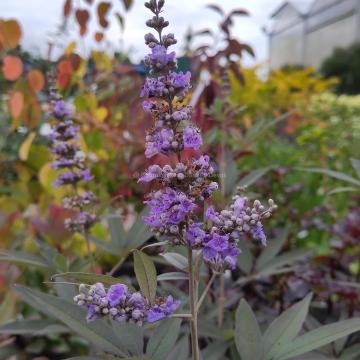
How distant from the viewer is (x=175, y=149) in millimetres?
573

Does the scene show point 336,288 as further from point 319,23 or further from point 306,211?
point 319,23

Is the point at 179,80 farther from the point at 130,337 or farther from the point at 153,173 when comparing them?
the point at 130,337

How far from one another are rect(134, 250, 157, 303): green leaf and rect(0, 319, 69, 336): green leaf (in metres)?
0.42

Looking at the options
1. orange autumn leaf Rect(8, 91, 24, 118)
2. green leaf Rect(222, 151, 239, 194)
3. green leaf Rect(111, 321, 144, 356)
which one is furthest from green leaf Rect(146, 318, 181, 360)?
orange autumn leaf Rect(8, 91, 24, 118)

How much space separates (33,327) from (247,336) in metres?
0.47

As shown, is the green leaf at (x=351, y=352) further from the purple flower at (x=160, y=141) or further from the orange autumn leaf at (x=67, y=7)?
the orange autumn leaf at (x=67, y=7)

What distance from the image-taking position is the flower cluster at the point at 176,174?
0.56 meters

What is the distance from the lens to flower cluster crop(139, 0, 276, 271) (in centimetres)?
56

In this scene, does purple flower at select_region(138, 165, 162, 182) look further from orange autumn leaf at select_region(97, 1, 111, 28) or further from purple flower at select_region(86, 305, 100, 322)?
orange autumn leaf at select_region(97, 1, 111, 28)

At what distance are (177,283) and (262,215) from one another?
82 centimetres

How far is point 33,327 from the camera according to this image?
3.26 ft

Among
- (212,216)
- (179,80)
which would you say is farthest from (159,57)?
(212,216)

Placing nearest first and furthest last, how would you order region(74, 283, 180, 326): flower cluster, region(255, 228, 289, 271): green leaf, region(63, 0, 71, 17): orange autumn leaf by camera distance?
region(74, 283, 180, 326): flower cluster < region(255, 228, 289, 271): green leaf < region(63, 0, 71, 17): orange autumn leaf

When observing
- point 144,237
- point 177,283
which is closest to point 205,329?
point 144,237
